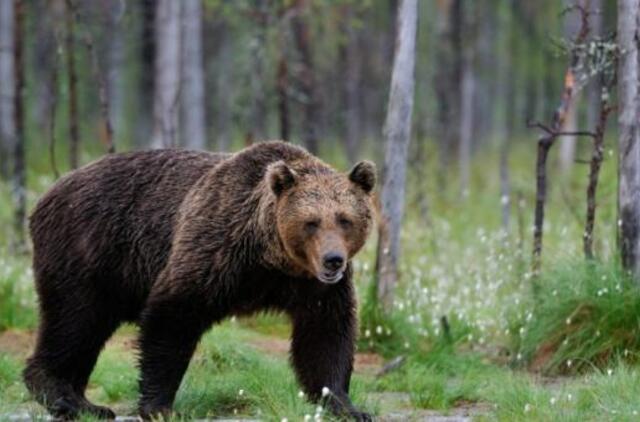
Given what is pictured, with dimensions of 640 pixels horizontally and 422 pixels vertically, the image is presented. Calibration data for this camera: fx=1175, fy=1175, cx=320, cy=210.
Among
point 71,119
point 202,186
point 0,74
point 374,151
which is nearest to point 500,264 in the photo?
point 202,186

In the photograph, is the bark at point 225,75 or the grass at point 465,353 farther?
the bark at point 225,75

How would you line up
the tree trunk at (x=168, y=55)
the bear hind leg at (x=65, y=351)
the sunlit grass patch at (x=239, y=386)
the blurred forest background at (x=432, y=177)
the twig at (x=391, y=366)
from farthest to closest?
1. the tree trunk at (x=168, y=55)
2. the twig at (x=391, y=366)
3. the blurred forest background at (x=432, y=177)
4. the bear hind leg at (x=65, y=351)
5. the sunlit grass patch at (x=239, y=386)

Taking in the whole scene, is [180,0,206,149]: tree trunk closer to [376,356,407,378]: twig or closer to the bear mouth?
[376,356,407,378]: twig

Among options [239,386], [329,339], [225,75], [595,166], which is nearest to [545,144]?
[595,166]

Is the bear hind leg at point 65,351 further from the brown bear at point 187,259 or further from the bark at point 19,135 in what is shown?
the bark at point 19,135

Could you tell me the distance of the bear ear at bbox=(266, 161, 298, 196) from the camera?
614cm

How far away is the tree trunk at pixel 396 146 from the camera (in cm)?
931

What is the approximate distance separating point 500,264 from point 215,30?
20.7 metres

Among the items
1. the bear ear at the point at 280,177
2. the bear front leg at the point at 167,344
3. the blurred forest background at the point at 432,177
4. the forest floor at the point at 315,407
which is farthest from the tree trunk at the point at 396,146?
the bear ear at the point at 280,177

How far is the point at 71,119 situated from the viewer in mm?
12891

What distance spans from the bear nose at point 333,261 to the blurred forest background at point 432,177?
1.19 meters

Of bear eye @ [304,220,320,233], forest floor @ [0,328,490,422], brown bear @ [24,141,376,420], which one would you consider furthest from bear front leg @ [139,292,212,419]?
bear eye @ [304,220,320,233]

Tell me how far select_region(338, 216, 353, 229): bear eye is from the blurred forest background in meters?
1.27

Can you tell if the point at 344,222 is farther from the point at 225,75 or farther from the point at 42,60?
the point at 225,75
